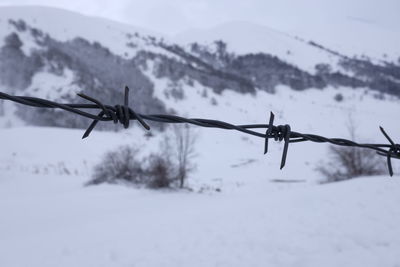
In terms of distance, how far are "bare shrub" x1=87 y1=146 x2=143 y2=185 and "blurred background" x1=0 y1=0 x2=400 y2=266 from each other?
0.06 m

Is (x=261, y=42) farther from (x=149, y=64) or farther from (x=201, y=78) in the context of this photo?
(x=149, y=64)

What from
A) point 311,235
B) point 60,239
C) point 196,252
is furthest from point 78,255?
point 311,235

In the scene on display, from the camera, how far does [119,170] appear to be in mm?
10250

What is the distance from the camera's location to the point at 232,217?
5.27 m

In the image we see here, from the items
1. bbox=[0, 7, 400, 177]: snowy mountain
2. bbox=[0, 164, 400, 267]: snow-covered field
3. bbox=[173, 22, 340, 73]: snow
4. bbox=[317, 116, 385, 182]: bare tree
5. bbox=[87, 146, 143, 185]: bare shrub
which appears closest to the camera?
bbox=[0, 164, 400, 267]: snow-covered field

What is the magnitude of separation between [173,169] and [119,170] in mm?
2401

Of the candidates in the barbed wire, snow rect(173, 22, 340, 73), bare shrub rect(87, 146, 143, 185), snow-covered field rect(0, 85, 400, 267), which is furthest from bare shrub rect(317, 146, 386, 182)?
snow rect(173, 22, 340, 73)

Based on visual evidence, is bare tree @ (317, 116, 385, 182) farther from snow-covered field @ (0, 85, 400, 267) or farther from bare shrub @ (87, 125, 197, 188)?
bare shrub @ (87, 125, 197, 188)

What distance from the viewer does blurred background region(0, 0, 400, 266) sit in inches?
156

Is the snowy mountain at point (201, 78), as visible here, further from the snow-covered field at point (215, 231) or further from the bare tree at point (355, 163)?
the snow-covered field at point (215, 231)

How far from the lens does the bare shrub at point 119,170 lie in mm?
9938

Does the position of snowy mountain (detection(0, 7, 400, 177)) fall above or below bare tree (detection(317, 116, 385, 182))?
above

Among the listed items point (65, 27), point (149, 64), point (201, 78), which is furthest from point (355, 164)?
point (65, 27)

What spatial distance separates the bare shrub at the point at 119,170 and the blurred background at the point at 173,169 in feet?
0.19
